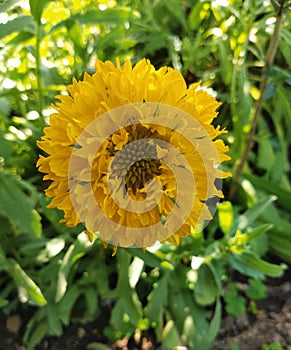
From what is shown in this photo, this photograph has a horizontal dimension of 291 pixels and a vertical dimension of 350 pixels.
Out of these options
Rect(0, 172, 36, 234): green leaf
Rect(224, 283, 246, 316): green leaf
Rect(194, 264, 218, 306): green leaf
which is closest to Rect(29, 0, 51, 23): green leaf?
Rect(0, 172, 36, 234): green leaf

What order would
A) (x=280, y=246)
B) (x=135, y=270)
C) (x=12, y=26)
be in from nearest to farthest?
(x=12, y=26), (x=135, y=270), (x=280, y=246)

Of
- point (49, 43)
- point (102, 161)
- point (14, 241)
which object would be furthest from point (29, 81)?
point (102, 161)

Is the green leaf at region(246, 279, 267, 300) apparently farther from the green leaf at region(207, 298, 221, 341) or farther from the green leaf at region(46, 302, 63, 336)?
the green leaf at region(46, 302, 63, 336)

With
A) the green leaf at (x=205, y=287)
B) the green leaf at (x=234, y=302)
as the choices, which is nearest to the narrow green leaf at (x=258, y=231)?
the green leaf at (x=205, y=287)

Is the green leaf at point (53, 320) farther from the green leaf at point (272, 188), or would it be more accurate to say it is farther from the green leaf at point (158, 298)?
the green leaf at point (272, 188)

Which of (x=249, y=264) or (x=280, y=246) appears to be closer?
(x=249, y=264)

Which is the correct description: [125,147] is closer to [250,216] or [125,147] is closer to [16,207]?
[16,207]

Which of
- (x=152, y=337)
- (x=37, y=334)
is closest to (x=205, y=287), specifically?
(x=152, y=337)
